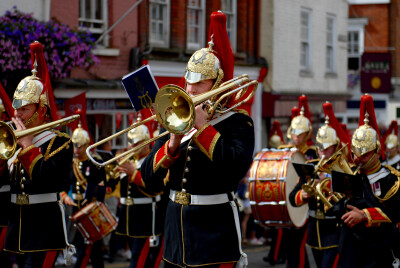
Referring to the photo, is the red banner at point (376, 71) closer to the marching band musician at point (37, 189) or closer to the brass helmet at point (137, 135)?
the brass helmet at point (137, 135)

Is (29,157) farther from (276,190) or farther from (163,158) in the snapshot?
(276,190)

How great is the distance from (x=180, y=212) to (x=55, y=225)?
6.72ft

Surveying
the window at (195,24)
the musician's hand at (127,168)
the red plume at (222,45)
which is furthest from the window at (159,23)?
the red plume at (222,45)

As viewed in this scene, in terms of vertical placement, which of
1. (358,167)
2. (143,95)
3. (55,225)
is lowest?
(55,225)

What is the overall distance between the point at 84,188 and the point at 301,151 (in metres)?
2.96

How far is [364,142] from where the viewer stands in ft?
25.3

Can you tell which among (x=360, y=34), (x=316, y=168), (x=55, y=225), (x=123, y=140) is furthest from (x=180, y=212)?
(x=360, y=34)

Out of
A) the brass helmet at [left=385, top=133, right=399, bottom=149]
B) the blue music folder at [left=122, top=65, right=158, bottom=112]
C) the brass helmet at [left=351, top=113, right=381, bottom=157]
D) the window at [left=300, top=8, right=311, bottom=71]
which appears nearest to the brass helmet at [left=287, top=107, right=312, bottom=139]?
the brass helmet at [left=385, top=133, right=399, bottom=149]

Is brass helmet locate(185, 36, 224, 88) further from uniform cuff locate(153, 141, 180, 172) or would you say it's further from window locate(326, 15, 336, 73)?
window locate(326, 15, 336, 73)

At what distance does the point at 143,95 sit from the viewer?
6.31 metres

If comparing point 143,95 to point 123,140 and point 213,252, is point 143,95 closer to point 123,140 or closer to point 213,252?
point 213,252

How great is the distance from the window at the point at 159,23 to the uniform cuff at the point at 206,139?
42.3ft

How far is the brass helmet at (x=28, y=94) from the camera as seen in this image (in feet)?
23.8

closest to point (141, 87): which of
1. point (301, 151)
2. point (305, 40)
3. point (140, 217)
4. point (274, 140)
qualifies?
point (140, 217)
